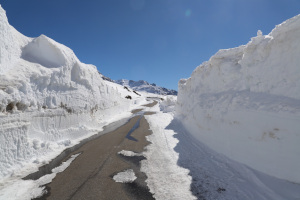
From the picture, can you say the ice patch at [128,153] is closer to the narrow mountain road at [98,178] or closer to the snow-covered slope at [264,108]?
the narrow mountain road at [98,178]

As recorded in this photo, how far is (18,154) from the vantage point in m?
7.48

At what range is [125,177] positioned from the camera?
670 centimetres

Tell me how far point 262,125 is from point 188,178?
3636mm

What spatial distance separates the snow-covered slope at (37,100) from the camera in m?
7.41

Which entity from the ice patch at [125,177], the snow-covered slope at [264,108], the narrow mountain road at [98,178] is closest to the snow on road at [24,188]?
the narrow mountain road at [98,178]

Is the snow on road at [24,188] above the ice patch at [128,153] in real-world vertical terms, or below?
below

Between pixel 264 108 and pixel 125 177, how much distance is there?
20.4 ft

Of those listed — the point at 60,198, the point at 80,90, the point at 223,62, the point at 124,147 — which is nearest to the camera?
the point at 60,198

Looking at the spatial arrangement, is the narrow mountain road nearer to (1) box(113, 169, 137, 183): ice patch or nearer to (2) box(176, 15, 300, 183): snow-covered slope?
(1) box(113, 169, 137, 183): ice patch

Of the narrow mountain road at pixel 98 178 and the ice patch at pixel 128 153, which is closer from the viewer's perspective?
the narrow mountain road at pixel 98 178

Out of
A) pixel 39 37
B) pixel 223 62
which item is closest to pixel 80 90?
pixel 39 37

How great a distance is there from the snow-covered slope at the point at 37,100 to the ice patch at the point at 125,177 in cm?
415

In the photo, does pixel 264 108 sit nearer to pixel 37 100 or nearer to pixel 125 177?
pixel 125 177

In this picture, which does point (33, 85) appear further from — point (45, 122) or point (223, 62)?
point (223, 62)
